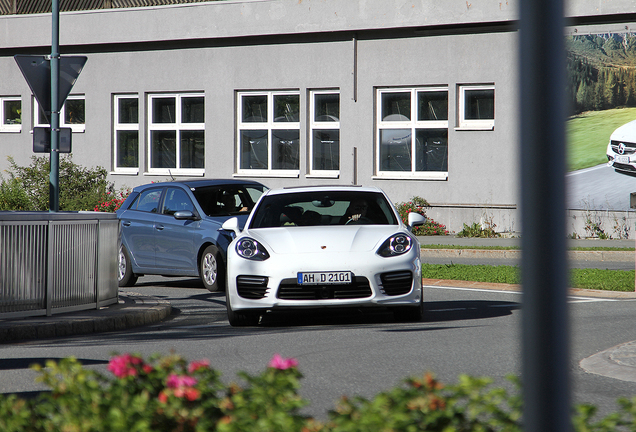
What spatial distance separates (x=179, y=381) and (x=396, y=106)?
20.3 m

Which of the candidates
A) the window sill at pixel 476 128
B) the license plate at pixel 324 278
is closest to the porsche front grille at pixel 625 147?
the window sill at pixel 476 128

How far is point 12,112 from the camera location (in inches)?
1110

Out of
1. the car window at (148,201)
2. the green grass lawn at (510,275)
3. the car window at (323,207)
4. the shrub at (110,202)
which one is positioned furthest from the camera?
the shrub at (110,202)

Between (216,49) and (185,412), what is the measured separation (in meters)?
22.6

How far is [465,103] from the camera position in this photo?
22016mm

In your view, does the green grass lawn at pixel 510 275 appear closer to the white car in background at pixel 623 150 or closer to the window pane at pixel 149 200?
the window pane at pixel 149 200

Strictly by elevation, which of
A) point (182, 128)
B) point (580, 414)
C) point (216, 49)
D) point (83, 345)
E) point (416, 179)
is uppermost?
point (216, 49)

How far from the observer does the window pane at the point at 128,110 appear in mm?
26344

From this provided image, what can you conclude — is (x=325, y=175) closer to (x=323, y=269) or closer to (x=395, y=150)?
(x=395, y=150)

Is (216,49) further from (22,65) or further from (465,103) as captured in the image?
(22,65)

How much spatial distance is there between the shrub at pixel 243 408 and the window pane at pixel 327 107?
811 inches

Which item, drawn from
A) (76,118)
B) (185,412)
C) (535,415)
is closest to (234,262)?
(185,412)

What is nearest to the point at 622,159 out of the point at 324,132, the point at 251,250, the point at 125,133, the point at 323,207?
the point at 324,132

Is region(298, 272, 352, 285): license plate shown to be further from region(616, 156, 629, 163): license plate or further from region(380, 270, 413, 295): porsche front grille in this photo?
region(616, 156, 629, 163): license plate
